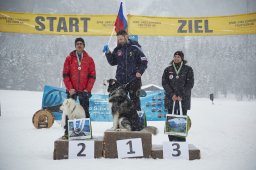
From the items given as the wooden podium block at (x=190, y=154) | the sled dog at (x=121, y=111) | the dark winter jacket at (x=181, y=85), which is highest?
the dark winter jacket at (x=181, y=85)

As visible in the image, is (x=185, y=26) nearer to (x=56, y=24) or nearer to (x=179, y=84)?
(x=56, y=24)

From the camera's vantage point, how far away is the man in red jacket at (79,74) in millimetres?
5715

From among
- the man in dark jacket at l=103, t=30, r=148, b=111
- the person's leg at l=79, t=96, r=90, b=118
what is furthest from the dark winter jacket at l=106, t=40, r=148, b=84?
the person's leg at l=79, t=96, r=90, b=118

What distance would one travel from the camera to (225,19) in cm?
1195

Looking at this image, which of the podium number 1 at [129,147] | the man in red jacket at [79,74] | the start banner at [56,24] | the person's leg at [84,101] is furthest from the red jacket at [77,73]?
the start banner at [56,24]

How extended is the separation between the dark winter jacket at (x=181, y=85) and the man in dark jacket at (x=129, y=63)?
1.89 feet

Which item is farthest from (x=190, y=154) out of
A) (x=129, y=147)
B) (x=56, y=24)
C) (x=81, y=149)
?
(x=56, y=24)

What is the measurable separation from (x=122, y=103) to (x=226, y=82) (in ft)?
235

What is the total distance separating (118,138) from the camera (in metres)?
5.16

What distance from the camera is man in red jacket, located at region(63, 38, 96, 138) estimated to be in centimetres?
571

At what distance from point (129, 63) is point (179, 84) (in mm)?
1047

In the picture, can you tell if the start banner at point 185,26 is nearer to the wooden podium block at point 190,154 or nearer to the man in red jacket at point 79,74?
the man in red jacket at point 79,74

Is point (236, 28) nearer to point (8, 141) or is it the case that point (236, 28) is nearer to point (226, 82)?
point (8, 141)

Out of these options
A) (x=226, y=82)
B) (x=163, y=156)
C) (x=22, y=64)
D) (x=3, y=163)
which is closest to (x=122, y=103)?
(x=163, y=156)
